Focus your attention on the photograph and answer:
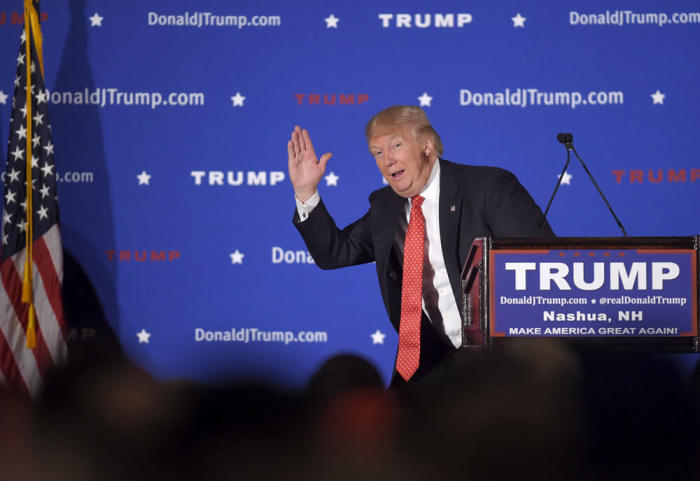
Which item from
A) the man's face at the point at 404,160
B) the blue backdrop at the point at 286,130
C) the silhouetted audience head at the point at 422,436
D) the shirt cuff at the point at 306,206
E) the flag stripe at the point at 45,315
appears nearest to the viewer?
the silhouetted audience head at the point at 422,436

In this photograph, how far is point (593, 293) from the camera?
206cm

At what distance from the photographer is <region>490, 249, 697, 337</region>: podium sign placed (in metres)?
2.04

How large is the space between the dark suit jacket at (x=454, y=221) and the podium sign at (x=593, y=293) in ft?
2.93

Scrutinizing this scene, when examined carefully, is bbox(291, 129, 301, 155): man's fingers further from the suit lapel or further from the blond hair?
the suit lapel

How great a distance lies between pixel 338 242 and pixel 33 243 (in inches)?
61.0

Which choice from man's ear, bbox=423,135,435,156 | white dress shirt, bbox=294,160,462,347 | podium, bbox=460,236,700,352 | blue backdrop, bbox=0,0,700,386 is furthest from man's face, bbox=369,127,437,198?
podium, bbox=460,236,700,352

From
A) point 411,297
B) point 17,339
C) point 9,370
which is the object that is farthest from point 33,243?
point 411,297

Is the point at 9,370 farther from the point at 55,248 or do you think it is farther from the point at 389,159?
the point at 389,159

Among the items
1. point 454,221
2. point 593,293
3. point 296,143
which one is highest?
point 296,143

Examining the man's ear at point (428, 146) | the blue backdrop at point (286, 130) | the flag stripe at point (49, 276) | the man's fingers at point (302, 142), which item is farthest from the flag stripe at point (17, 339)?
the man's ear at point (428, 146)

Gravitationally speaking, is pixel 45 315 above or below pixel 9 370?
above

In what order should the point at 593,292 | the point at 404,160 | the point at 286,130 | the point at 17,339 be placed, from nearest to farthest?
the point at 593,292 → the point at 404,160 → the point at 17,339 → the point at 286,130

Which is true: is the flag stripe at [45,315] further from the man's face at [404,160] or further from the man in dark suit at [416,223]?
the man's face at [404,160]

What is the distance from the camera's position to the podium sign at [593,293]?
2037 mm
